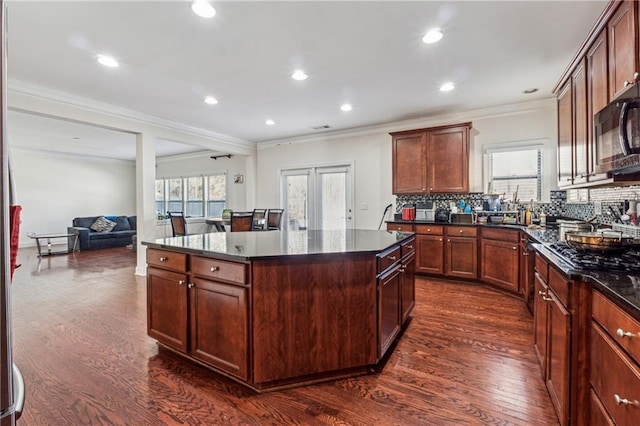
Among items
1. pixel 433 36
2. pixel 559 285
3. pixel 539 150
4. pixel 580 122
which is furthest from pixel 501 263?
pixel 433 36

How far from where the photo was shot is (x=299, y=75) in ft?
11.5

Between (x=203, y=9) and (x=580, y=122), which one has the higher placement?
(x=203, y=9)

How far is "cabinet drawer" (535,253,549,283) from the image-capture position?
185cm

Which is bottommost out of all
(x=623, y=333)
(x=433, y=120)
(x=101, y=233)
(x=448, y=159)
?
(x=101, y=233)

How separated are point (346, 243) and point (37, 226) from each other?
996 centimetres

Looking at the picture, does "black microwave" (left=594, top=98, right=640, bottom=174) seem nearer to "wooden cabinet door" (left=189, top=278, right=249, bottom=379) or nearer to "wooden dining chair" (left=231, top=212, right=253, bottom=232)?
"wooden cabinet door" (left=189, top=278, right=249, bottom=379)

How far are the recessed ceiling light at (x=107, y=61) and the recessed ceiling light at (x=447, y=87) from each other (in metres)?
3.75

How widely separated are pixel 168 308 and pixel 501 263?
387 cm

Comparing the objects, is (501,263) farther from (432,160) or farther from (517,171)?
(432,160)

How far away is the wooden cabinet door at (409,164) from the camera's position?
4.88 metres

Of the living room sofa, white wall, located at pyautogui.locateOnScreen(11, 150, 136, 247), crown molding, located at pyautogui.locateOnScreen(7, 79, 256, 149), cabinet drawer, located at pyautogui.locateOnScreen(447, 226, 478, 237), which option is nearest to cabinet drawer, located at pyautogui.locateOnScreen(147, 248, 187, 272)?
crown molding, located at pyautogui.locateOnScreen(7, 79, 256, 149)

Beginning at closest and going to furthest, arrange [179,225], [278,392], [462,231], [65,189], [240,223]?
[278,392], [462,231], [179,225], [240,223], [65,189]

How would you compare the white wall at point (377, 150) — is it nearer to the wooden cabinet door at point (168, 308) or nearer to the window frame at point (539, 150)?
the window frame at point (539, 150)

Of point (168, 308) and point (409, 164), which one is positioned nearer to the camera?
point (168, 308)
